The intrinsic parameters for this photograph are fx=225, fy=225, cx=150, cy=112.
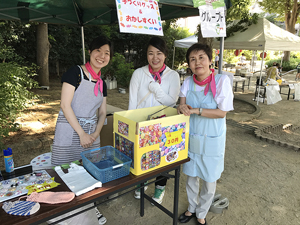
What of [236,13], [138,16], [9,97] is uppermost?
[236,13]

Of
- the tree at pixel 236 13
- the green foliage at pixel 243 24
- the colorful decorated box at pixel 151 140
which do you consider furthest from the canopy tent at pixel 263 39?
the colorful decorated box at pixel 151 140

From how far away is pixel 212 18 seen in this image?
7.89 feet

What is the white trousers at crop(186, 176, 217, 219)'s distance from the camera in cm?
216

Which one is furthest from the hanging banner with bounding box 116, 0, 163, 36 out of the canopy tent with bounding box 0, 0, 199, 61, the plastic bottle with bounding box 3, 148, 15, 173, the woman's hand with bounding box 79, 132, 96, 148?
the plastic bottle with bounding box 3, 148, 15, 173

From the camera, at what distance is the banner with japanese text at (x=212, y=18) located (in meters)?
2.34

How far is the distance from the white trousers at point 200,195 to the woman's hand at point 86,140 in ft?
3.40

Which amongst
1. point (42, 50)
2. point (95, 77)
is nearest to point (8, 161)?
point (95, 77)

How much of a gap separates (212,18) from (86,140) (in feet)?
5.91

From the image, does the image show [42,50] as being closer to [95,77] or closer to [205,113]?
[95,77]

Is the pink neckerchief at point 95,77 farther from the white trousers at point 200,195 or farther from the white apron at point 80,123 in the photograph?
the white trousers at point 200,195

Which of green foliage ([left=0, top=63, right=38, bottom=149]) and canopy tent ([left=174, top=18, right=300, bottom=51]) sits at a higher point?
canopy tent ([left=174, top=18, right=300, bottom=51])

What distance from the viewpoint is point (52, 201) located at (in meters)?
1.25

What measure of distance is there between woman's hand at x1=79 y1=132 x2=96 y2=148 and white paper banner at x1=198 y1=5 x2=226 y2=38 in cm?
152

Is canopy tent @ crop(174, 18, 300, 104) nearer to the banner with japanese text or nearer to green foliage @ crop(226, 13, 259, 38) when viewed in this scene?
green foliage @ crop(226, 13, 259, 38)
